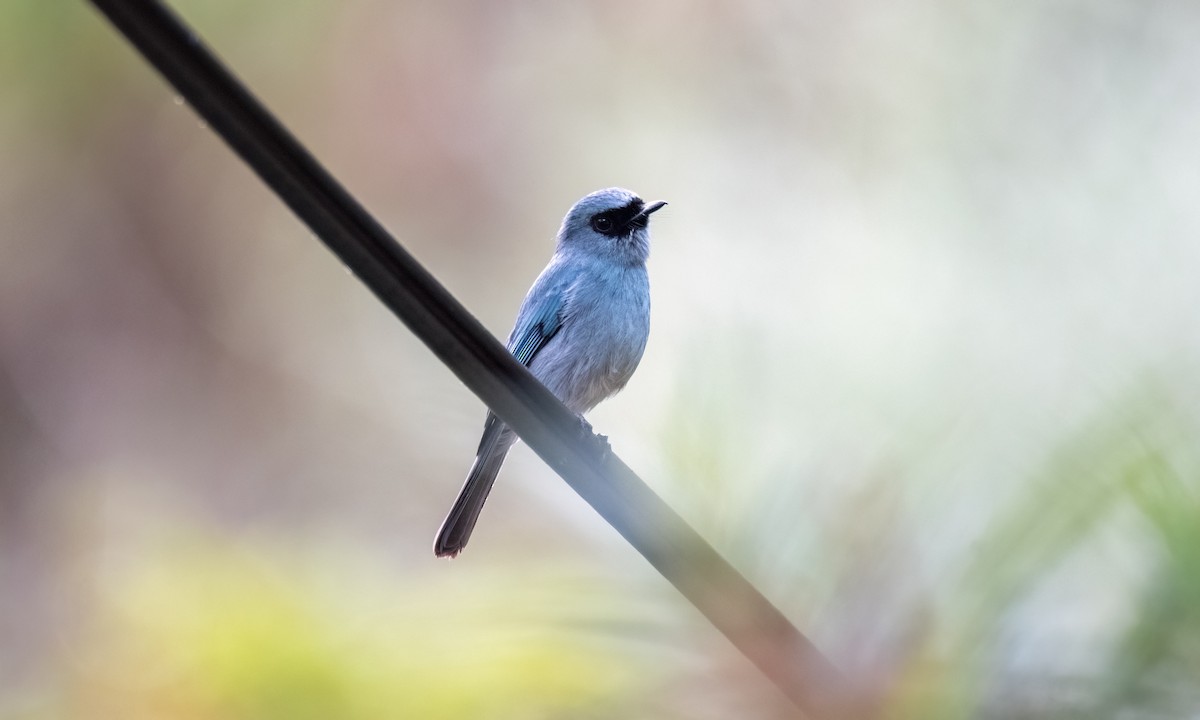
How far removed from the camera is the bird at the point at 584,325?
111 inches

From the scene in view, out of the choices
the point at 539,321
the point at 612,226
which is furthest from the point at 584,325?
the point at 612,226

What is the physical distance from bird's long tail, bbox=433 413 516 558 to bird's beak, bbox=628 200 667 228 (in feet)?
2.32

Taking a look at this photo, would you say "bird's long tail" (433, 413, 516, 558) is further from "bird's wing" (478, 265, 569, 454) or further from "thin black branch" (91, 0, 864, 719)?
"thin black branch" (91, 0, 864, 719)

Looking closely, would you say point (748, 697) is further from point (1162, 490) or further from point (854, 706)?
point (1162, 490)

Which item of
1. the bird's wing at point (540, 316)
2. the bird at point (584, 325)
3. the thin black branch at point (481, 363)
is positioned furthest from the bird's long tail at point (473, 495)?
the thin black branch at point (481, 363)

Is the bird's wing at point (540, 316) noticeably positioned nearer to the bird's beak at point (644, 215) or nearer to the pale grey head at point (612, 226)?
the pale grey head at point (612, 226)

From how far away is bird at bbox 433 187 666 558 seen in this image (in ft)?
9.27

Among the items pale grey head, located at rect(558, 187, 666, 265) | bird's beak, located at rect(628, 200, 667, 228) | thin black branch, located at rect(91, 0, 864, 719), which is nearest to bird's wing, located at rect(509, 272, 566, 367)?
pale grey head, located at rect(558, 187, 666, 265)

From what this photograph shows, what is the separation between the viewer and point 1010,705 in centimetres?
70

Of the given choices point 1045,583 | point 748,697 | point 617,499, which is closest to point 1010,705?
point 1045,583

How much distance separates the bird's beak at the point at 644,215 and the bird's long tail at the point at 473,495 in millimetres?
707

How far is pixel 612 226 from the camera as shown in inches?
125

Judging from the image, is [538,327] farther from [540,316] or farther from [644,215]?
[644,215]

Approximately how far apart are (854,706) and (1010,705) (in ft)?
0.31
